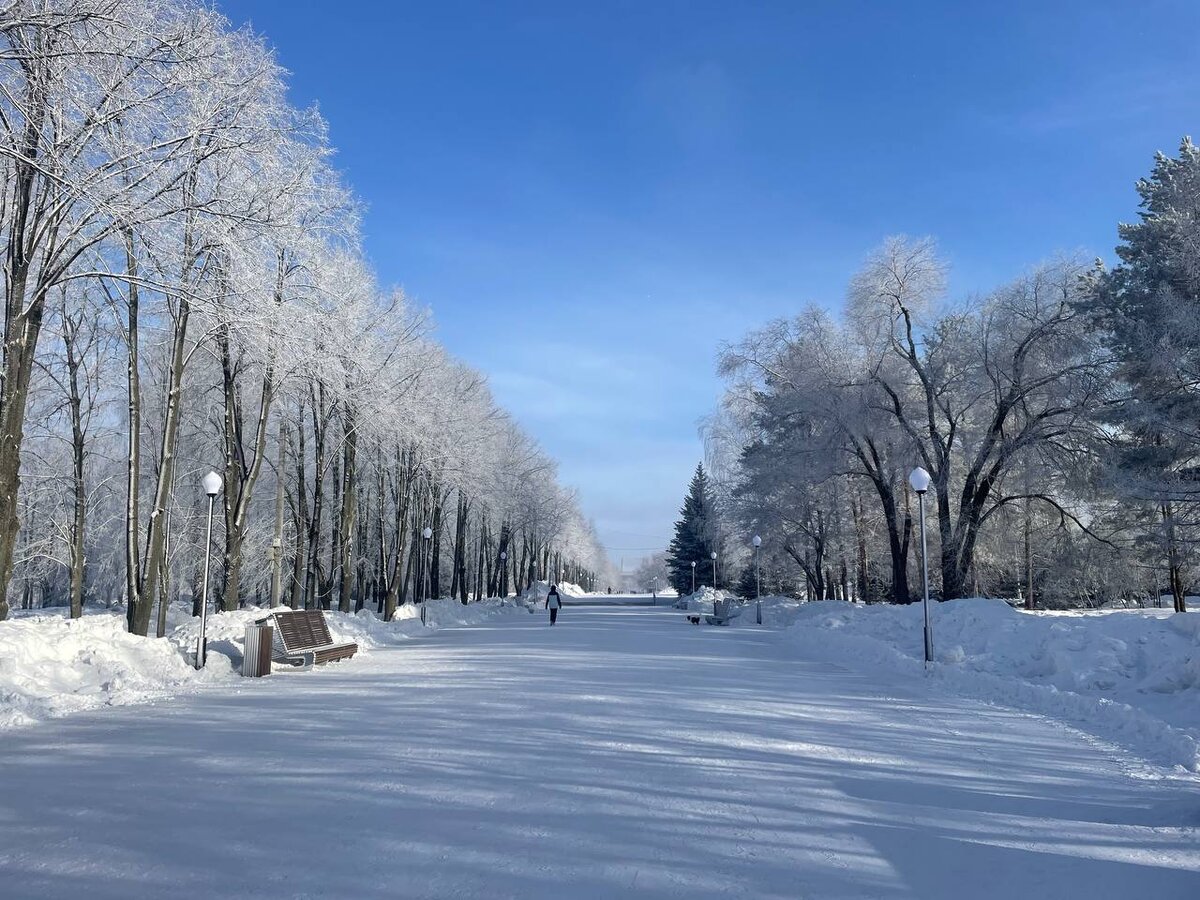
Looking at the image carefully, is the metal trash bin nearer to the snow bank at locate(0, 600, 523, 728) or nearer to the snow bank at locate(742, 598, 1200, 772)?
the snow bank at locate(0, 600, 523, 728)

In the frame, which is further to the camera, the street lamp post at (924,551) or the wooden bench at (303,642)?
the street lamp post at (924,551)

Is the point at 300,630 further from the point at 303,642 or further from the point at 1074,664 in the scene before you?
the point at 1074,664

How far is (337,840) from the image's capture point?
479 centimetres

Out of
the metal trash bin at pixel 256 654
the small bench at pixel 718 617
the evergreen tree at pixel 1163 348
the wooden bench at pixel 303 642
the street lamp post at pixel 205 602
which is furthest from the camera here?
the small bench at pixel 718 617

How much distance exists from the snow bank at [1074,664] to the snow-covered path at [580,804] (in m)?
0.62

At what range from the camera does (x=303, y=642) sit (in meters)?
14.2

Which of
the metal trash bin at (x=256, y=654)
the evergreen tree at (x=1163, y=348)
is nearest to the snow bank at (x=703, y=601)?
the evergreen tree at (x=1163, y=348)

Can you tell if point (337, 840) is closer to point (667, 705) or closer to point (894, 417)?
point (667, 705)

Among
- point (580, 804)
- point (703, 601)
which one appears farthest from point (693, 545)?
point (580, 804)

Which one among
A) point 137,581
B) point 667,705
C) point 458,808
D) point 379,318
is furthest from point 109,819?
point 379,318

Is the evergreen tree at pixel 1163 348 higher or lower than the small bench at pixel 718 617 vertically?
higher

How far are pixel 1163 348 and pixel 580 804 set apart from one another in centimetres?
1880

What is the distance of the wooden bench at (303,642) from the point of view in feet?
44.2

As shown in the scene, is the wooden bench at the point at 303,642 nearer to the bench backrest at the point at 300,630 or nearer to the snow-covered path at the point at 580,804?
the bench backrest at the point at 300,630
